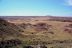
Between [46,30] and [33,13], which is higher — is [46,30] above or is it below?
below

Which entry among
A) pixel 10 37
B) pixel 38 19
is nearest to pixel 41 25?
pixel 38 19

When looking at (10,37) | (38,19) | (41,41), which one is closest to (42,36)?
(41,41)

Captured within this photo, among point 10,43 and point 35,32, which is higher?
point 35,32

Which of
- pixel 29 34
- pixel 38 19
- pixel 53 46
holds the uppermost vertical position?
pixel 38 19

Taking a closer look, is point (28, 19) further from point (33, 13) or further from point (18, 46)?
point (18, 46)

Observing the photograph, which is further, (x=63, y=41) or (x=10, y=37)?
(x=63, y=41)

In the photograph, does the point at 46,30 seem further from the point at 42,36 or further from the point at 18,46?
the point at 18,46
